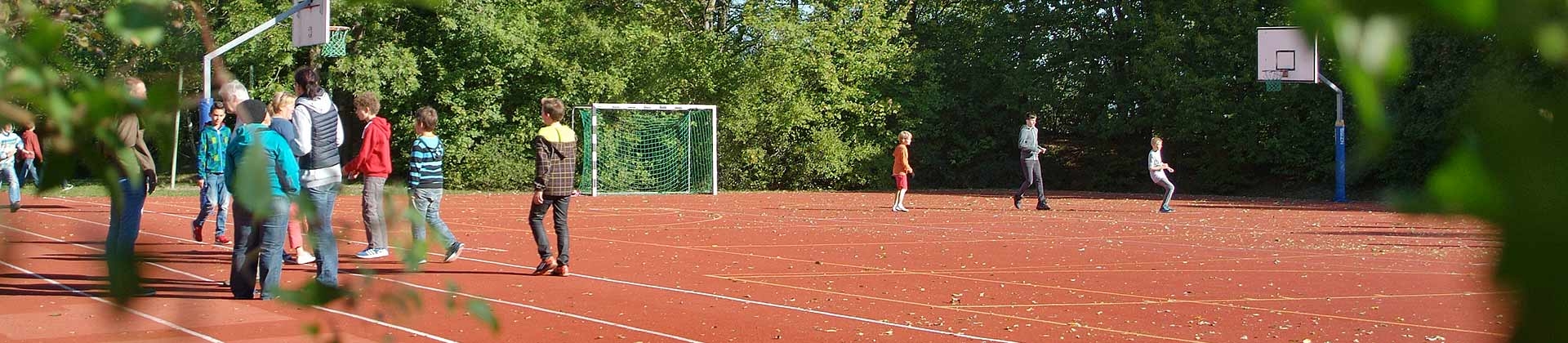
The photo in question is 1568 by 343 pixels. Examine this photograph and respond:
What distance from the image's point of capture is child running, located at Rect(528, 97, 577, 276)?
9.58 metres

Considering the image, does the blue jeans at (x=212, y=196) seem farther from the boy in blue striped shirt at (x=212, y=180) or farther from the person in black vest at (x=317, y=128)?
the person in black vest at (x=317, y=128)

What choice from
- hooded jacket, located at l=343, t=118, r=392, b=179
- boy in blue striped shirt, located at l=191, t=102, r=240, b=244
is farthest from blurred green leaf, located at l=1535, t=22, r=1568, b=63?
boy in blue striped shirt, located at l=191, t=102, r=240, b=244

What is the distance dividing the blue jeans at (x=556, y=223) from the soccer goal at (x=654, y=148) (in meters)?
17.9

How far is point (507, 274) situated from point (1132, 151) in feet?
77.0

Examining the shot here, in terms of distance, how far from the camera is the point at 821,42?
30.0 meters

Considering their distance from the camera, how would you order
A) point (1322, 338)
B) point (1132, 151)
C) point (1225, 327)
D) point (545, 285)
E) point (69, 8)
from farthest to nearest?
point (1132, 151) < point (545, 285) < point (1225, 327) < point (1322, 338) < point (69, 8)

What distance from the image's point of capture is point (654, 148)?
28.9 metres

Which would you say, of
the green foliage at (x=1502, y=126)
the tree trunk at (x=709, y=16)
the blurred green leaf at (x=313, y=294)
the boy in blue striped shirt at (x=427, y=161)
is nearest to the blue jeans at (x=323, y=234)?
the blurred green leaf at (x=313, y=294)

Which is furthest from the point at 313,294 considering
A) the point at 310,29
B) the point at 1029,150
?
the point at 310,29

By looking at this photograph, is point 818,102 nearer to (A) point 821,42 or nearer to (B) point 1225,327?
(A) point 821,42

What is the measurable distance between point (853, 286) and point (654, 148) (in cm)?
1983

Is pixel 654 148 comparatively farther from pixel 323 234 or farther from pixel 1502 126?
pixel 1502 126

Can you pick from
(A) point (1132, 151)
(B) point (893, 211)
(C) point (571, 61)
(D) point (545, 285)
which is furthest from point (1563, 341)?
(A) point (1132, 151)

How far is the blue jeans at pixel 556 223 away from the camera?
9.70 m
